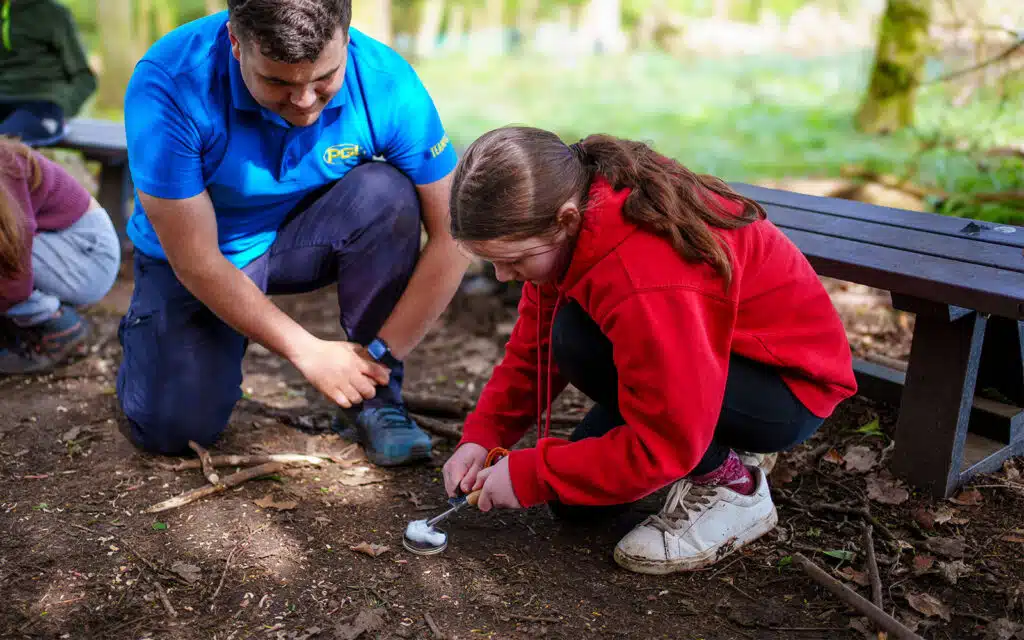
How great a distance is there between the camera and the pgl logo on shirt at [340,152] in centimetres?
259

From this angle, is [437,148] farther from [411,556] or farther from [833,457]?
[833,457]

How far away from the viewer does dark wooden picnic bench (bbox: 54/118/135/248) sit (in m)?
4.55

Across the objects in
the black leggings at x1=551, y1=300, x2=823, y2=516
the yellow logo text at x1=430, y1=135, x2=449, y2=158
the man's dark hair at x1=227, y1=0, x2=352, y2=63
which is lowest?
the black leggings at x1=551, y1=300, x2=823, y2=516

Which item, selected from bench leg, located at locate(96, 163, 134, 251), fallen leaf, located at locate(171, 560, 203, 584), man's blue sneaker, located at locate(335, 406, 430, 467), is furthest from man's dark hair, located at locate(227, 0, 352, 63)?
bench leg, located at locate(96, 163, 134, 251)

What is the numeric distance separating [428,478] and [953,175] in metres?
3.91

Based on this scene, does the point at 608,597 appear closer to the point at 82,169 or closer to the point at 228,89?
the point at 228,89

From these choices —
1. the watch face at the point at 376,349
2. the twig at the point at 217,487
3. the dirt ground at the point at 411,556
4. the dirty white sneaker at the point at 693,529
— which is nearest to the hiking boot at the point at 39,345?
the dirt ground at the point at 411,556

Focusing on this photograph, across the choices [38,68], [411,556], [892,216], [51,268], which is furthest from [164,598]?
[38,68]

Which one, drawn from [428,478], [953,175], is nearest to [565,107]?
[953,175]

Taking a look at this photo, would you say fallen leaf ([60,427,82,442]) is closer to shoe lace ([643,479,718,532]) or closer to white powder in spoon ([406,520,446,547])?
white powder in spoon ([406,520,446,547])

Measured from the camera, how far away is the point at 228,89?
2395mm

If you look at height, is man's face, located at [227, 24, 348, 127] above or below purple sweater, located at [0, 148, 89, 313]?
above

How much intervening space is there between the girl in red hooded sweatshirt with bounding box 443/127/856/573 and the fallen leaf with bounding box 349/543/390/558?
29 cm

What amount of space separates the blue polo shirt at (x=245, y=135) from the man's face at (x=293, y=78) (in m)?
0.13
